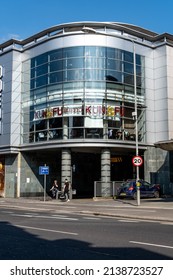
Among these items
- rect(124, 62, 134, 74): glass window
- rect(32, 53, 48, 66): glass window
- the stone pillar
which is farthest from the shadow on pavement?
rect(32, 53, 48, 66): glass window

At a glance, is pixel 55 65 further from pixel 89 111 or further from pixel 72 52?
pixel 89 111

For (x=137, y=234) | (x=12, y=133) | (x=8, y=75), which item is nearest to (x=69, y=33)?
(x=8, y=75)

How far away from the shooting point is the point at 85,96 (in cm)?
3450

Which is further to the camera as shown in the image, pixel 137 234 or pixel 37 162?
pixel 37 162

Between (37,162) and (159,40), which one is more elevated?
(159,40)

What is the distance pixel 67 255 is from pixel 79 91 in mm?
27734

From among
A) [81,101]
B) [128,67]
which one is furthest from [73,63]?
[128,67]

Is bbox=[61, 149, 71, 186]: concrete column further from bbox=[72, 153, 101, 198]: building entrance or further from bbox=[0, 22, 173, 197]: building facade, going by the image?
bbox=[72, 153, 101, 198]: building entrance

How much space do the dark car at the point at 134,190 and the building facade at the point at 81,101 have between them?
2.83 metres

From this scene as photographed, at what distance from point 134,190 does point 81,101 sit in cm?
935

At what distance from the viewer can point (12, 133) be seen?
38219 mm

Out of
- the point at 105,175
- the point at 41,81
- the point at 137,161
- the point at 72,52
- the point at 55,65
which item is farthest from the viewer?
the point at 41,81

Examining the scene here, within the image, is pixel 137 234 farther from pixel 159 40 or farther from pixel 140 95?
pixel 159 40

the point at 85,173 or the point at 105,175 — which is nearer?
the point at 105,175
